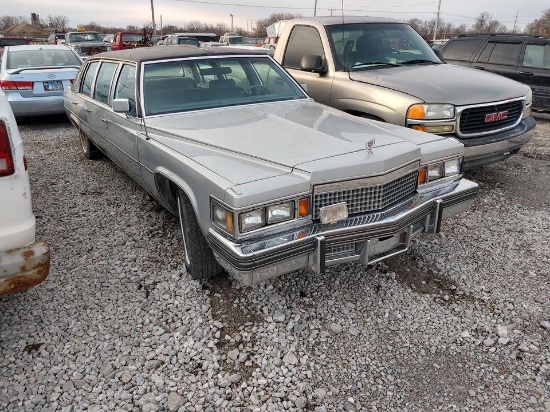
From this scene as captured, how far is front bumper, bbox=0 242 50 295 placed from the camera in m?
2.35

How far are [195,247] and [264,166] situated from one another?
87 centimetres

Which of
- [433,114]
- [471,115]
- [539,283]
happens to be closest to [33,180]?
[433,114]

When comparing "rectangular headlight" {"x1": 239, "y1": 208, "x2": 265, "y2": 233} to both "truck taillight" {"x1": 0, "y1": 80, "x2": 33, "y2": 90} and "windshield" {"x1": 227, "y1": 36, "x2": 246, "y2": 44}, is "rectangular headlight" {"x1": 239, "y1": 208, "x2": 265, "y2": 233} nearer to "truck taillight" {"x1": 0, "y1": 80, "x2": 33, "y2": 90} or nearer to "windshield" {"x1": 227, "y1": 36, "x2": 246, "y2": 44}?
"truck taillight" {"x1": 0, "y1": 80, "x2": 33, "y2": 90}

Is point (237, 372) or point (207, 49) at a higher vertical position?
point (207, 49)

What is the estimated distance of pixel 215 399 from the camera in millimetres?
2383

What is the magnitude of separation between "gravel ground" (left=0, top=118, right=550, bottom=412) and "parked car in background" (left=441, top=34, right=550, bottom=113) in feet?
18.0

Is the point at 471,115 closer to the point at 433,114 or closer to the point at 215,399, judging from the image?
the point at 433,114

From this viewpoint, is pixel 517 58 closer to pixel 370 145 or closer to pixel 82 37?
pixel 370 145

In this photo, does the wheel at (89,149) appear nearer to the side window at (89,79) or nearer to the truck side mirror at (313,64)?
the side window at (89,79)

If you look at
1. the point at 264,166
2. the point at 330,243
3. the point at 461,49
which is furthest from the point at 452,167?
the point at 461,49

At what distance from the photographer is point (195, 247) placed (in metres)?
3.22

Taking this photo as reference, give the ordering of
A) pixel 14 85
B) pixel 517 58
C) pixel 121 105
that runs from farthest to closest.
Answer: pixel 517 58
pixel 14 85
pixel 121 105

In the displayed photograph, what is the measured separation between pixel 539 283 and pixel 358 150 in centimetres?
183

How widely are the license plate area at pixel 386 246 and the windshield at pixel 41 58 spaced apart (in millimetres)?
8280
